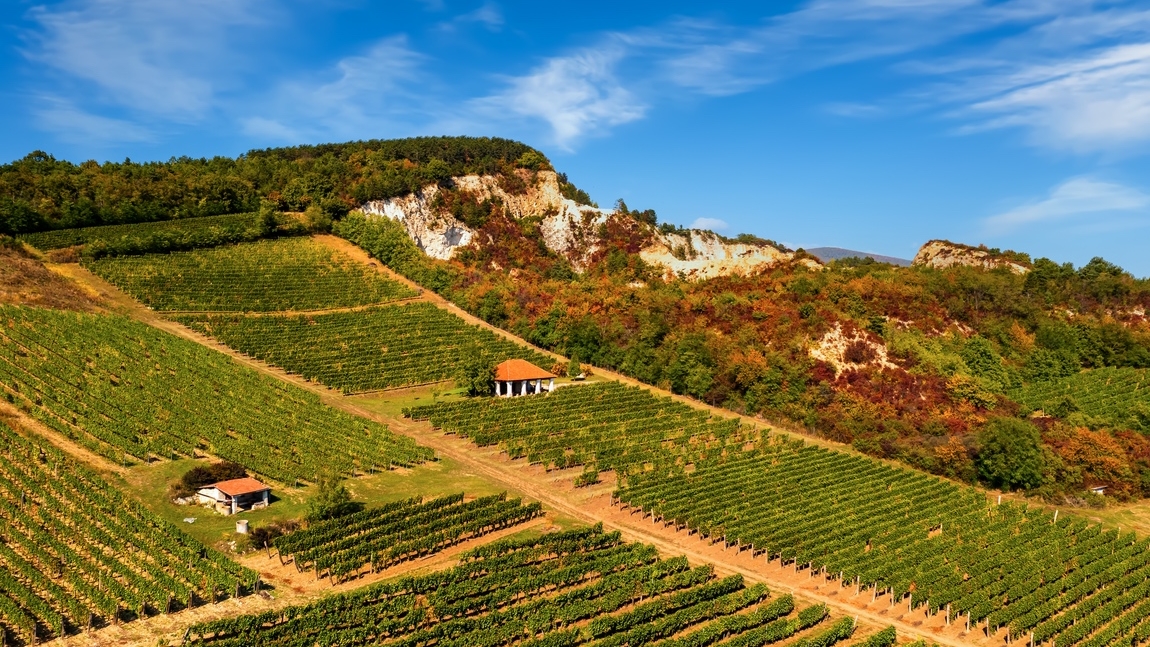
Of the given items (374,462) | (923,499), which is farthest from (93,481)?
(923,499)

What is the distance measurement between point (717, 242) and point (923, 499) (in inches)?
3287

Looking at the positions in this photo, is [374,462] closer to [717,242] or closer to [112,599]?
[112,599]

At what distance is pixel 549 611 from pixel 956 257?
9110cm

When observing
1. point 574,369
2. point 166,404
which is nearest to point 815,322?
point 574,369

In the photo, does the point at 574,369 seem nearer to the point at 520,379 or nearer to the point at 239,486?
the point at 520,379

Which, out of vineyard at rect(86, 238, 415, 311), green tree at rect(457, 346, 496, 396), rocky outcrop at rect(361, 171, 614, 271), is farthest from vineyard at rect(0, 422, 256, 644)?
rocky outcrop at rect(361, 171, 614, 271)

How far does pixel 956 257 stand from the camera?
324 ft

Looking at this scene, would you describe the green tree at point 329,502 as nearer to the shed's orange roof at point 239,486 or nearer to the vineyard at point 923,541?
the shed's orange roof at point 239,486

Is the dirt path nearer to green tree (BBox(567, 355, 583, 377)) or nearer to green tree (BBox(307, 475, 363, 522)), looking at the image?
green tree (BBox(567, 355, 583, 377))

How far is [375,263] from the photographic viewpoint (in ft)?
281

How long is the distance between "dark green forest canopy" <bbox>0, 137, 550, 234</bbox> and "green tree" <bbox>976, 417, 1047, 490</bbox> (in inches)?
3006

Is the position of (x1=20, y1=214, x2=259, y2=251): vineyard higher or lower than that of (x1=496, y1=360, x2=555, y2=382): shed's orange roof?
higher

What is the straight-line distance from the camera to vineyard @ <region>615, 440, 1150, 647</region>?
29.3 m

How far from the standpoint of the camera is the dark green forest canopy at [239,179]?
3110 inches
